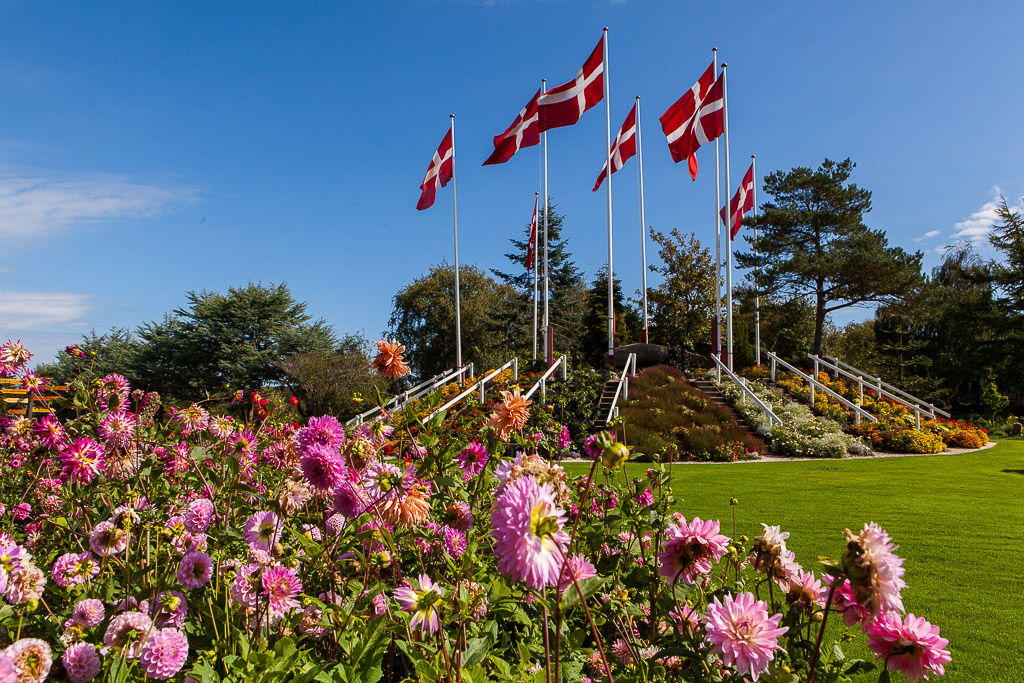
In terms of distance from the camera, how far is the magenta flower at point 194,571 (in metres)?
1.27

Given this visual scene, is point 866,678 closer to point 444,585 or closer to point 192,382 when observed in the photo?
point 444,585

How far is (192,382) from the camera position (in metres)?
25.7

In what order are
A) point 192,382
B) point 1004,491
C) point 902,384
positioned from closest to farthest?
point 1004,491 < point 902,384 < point 192,382

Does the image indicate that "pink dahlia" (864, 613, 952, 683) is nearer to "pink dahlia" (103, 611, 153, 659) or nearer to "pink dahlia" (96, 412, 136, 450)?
"pink dahlia" (103, 611, 153, 659)

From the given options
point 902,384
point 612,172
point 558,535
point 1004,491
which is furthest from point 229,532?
point 902,384

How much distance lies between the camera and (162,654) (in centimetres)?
109

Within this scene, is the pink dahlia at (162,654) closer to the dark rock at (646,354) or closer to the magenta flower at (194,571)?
the magenta flower at (194,571)

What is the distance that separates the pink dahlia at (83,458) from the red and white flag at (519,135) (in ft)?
41.4

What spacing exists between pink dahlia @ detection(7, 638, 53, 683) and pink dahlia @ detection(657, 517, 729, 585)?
1.19m

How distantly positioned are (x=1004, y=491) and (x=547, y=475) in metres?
7.83

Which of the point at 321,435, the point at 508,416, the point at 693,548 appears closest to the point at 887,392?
the point at 508,416

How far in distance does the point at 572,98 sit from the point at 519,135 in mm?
1543

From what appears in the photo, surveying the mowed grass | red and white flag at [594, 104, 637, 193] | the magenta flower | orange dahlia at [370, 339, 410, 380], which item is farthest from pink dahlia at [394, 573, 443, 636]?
red and white flag at [594, 104, 637, 193]

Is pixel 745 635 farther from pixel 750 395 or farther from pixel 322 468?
pixel 750 395
